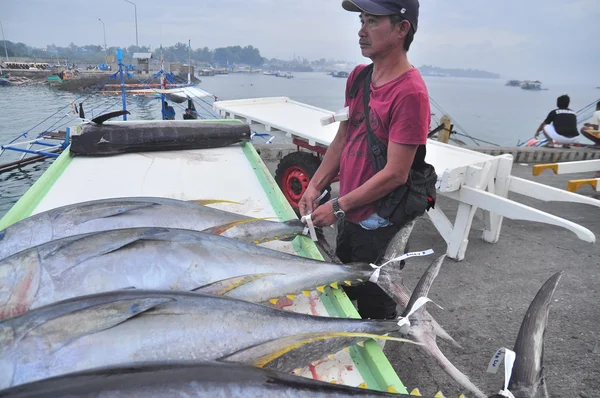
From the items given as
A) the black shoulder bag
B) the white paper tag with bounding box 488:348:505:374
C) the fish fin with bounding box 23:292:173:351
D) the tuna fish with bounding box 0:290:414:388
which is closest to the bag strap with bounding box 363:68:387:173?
the black shoulder bag

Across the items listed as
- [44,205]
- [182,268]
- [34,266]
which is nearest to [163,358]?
[182,268]

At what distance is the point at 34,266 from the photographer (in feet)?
5.47

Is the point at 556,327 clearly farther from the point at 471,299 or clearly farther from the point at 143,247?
the point at 143,247

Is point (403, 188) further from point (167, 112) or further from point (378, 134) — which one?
point (167, 112)

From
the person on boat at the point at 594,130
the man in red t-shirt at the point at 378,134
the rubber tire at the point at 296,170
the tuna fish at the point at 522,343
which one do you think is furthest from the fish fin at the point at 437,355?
the person on boat at the point at 594,130

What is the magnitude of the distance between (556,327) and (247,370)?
318 centimetres

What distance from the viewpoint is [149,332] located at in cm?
135

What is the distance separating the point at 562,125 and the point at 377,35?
9.55m

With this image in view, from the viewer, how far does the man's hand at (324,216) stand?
2.33 meters

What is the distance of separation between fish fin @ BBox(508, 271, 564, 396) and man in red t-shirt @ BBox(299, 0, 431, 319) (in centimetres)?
85

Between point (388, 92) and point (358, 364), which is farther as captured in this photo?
point (388, 92)

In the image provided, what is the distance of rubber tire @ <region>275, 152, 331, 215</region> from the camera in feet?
17.6

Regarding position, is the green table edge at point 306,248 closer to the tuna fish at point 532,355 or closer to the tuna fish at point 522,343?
the tuna fish at point 522,343

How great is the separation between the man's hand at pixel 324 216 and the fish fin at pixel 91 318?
109 cm
